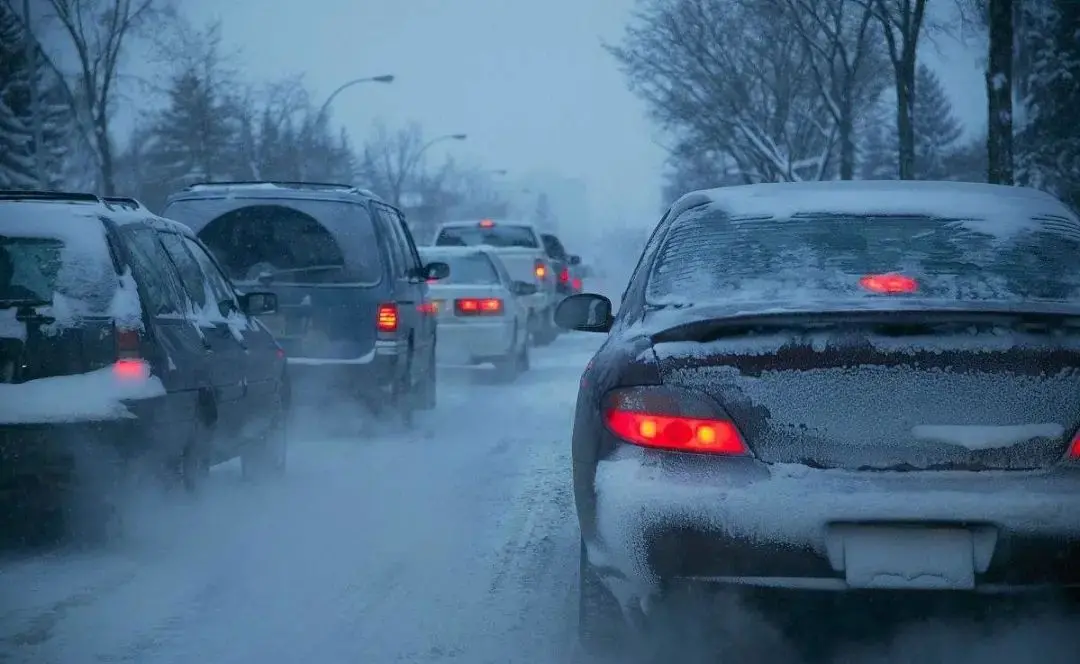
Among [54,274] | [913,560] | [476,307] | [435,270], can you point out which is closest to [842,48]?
[476,307]

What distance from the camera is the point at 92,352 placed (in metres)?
5.97

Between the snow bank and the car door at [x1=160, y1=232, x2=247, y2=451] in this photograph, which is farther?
the car door at [x1=160, y1=232, x2=247, y2=451]

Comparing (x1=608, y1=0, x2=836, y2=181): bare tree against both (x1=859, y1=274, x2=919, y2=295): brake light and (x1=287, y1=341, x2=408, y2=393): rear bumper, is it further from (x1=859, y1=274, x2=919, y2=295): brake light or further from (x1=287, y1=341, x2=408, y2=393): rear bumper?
(x1=859, y1=274, x2=919, y2=295): brake light

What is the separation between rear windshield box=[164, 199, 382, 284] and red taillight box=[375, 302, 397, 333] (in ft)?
0.76

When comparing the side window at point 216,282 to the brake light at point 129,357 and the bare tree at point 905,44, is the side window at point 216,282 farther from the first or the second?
the bare tree at point 905,44

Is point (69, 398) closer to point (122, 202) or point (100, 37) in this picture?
point (122, 202)

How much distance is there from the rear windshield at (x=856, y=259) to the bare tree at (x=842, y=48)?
19.5 metres

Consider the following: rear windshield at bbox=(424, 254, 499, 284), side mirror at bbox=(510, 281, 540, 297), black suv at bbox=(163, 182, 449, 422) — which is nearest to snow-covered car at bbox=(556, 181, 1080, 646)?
black suv at bbox=(163, 182, 449, 422)

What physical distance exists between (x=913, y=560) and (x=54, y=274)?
422 centimetres

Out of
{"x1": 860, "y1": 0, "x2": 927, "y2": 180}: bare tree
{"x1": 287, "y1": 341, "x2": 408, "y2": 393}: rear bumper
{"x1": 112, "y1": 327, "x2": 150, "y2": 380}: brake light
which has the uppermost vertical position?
{"x1": 860, "y1": 0, "x2": 927, "y2": 180}: bare tree

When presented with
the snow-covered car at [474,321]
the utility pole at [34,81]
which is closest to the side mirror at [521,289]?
the snow-covered car at [474,321]

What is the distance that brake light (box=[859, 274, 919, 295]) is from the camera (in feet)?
14.2

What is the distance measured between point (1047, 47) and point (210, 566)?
4331 cm

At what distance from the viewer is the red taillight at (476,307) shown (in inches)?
627
